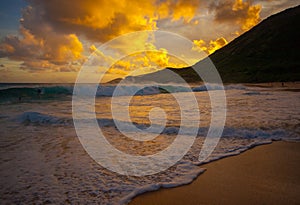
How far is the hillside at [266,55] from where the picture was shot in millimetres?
57438

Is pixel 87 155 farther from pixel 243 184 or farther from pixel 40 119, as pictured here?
pixel 40 119

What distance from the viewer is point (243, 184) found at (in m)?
3.18

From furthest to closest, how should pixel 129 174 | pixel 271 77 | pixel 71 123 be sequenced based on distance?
1. pixel 271 77
2. pixel 71 123
3. pixel 129 174

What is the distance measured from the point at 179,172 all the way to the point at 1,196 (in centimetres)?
272

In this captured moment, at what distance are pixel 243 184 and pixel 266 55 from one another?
3177 inches

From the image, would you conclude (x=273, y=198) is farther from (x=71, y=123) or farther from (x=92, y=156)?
(x=71, y=123)

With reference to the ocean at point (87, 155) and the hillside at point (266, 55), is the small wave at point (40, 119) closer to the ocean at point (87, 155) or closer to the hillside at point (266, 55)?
the ocean at point (87, 155)

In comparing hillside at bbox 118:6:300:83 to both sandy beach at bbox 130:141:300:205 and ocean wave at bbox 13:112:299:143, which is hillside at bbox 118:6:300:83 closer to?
ocean wave at bbox 13:112:299:143

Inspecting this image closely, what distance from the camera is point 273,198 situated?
2.78 metres

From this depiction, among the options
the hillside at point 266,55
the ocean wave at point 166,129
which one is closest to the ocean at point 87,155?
the ocean wave at point 166,129

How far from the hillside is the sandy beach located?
167 ft

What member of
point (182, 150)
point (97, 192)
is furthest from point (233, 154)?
point (97, 192)

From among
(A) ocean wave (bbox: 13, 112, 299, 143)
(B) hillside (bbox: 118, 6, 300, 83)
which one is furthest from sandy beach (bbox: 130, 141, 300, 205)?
(B) hillside (bbox: 118, 6, 300, 83)

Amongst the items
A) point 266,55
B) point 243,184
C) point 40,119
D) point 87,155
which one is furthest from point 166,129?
point 266,55
